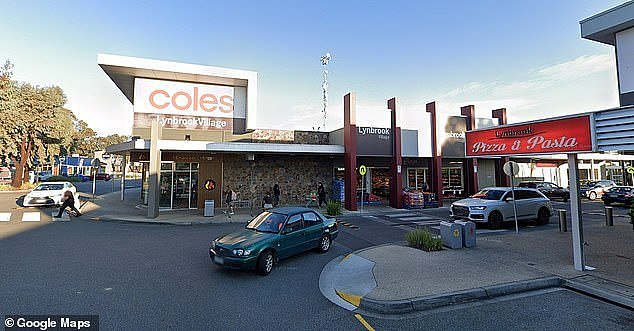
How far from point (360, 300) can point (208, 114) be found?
17504 mm

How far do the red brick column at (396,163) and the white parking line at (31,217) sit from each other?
762 inches

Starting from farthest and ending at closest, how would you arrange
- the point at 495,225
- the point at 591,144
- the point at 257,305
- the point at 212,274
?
the point at 495,225
the point at 212,274
the point at 591,144
the point at 257,305

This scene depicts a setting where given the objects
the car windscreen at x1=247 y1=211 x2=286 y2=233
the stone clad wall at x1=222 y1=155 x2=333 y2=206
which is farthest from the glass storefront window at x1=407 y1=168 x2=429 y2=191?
the car windscreen at x1=247 y1=211 x2=286 y2=233

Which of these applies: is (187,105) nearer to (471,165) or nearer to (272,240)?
(272,240)

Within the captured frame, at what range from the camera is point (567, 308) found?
17.2 feet

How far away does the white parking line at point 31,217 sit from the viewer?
1387 cm

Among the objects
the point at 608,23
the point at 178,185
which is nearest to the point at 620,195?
the point at 608,23

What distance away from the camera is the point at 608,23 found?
7207 millimetres

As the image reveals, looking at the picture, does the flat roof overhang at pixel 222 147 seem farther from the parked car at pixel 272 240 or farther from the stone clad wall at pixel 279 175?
the parked car at pixel 272 240

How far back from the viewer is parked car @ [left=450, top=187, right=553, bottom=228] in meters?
12.6

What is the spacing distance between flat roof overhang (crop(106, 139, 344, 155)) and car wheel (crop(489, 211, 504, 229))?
9441 millimetres

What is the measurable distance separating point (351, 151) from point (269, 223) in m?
11.8

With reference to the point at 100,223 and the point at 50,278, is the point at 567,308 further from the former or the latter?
the point at 100,223

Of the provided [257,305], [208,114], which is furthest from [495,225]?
[208,114]
